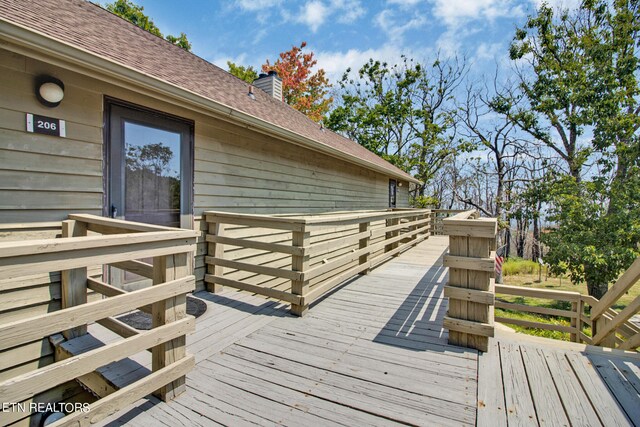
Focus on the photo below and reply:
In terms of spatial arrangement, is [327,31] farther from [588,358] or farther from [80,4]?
[588,358]

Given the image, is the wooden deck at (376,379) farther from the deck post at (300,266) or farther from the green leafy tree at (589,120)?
the green leafy tree at (589,120)

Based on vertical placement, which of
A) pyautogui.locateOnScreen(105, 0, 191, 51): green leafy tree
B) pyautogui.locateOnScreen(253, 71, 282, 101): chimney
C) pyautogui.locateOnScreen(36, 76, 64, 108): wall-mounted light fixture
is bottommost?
pyautogui.locateOnScreen(36, 76, 64, 108): wall-mounted light fixture

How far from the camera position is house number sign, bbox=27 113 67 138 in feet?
8.72

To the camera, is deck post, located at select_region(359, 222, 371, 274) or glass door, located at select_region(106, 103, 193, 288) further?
deck post, located at select_region(359, 222, 371, 274)

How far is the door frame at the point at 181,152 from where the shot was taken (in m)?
3.17

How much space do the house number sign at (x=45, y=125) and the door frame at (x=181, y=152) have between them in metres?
0.36

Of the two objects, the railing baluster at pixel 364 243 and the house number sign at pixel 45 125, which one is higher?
the house number sign at pixel 45 125

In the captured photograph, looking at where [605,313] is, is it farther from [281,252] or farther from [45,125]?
[45,125]

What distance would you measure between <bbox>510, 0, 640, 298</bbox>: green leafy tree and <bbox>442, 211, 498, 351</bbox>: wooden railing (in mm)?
9707

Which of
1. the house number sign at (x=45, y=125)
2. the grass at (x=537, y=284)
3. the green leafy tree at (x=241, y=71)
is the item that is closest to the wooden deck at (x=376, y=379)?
the house number sign at (x=45, y=125)

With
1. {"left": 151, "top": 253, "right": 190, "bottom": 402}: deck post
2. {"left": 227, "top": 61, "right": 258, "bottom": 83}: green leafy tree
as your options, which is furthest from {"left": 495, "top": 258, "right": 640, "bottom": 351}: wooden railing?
{"left": 227, "top": 61, "right": 258, "bottom": 83}: green leafy tree

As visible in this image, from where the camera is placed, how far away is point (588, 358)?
2.55m

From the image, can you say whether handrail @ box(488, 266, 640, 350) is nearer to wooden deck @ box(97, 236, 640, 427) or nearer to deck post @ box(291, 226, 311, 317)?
wooden deck @ box(97, 236, 640, 427)

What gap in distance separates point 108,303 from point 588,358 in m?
3.49
